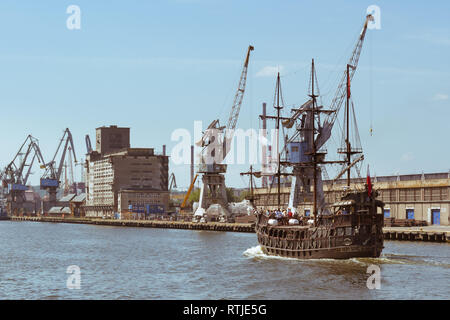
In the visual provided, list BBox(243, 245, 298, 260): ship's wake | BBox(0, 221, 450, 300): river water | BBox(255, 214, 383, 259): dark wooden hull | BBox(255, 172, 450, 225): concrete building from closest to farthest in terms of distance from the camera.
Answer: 1. BBox(0, 221, 450, 300): river water
2. BBox(255, 214, 383, 259): dark wooden hull
3. BBox(243, 245, 298, 260): ship's wake
4. BBox(255, 172, 450, 225): concrete building

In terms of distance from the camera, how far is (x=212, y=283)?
55.8 m

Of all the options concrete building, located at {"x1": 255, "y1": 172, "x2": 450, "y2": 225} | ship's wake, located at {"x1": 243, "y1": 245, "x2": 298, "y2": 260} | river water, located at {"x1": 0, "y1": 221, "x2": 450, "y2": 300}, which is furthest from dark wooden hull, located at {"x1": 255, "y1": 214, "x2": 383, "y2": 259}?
concrete building, located at {"x1": 255, "y1": 172, "x2": 450, "y2": 225}

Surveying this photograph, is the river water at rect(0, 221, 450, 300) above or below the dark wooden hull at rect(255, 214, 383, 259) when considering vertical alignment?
below

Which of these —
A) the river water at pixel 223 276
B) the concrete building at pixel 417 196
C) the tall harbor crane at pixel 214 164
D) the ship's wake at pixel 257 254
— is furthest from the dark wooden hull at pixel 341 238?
the tall harbor crane at pixel 214 164

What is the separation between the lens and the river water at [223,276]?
50.2 meters

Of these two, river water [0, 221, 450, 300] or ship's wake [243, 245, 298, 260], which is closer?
river water [0, 221, 450, 300]

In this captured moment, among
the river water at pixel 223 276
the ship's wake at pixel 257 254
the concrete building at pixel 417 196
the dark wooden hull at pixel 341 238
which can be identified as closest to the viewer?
the river water at pixel 223 276

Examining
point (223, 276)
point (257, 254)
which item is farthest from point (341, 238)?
point (257, 254)

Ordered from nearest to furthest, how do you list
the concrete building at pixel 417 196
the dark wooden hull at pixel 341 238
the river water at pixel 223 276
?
the river water at pixel 223 276 → the dark wooden hull at pixel 341 238 → the concrete building at pixel 417 196

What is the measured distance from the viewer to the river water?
50.2m

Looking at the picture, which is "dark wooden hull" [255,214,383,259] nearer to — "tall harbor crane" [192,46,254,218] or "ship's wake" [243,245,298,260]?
"ship's wake" [243,245,298,260]

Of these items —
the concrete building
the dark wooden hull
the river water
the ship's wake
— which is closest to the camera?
the river water

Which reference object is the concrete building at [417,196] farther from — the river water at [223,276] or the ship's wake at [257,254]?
the river water at [223,276]

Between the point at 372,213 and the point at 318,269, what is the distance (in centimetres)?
816
